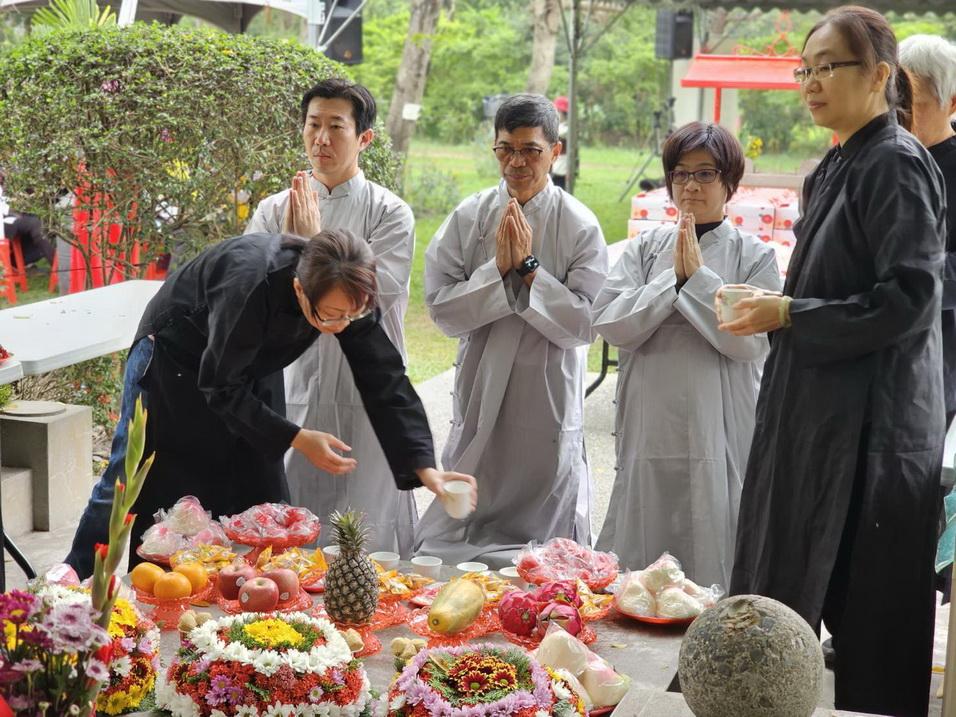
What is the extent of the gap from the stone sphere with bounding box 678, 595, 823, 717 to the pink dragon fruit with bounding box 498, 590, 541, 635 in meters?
0.74

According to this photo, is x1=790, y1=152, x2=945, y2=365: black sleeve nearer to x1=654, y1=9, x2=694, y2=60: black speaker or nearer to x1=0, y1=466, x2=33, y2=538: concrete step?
x1=0, y1=466, x2=33, y2=538: concrete step

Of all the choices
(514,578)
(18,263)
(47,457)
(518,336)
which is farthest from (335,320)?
(18,263)

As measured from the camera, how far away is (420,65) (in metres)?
11.6

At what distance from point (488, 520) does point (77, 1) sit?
156 inches

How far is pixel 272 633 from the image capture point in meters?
2.05

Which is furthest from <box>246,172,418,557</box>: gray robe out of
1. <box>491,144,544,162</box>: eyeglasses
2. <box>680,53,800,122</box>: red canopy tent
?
<box>680,53,800,122</box>: red canopy tent

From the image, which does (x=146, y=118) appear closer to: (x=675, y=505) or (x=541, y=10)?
(x=675, y=505)

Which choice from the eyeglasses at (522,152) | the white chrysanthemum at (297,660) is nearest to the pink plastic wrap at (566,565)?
the white chrysanthemum at (297,660)

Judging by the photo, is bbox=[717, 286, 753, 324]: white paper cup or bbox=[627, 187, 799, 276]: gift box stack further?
bbox=[627, 187, 799, 276]: gift box stack

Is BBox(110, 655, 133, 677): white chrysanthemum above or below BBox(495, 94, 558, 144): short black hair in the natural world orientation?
below

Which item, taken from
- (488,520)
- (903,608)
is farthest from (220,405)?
(903,608)

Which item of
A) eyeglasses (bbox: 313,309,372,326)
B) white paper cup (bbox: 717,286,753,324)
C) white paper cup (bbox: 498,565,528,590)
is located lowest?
white paper cup (bbox: 498,565,528,590)

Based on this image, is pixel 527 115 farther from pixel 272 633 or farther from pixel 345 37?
pixel 345 37

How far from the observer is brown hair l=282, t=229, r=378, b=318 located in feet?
8.90
